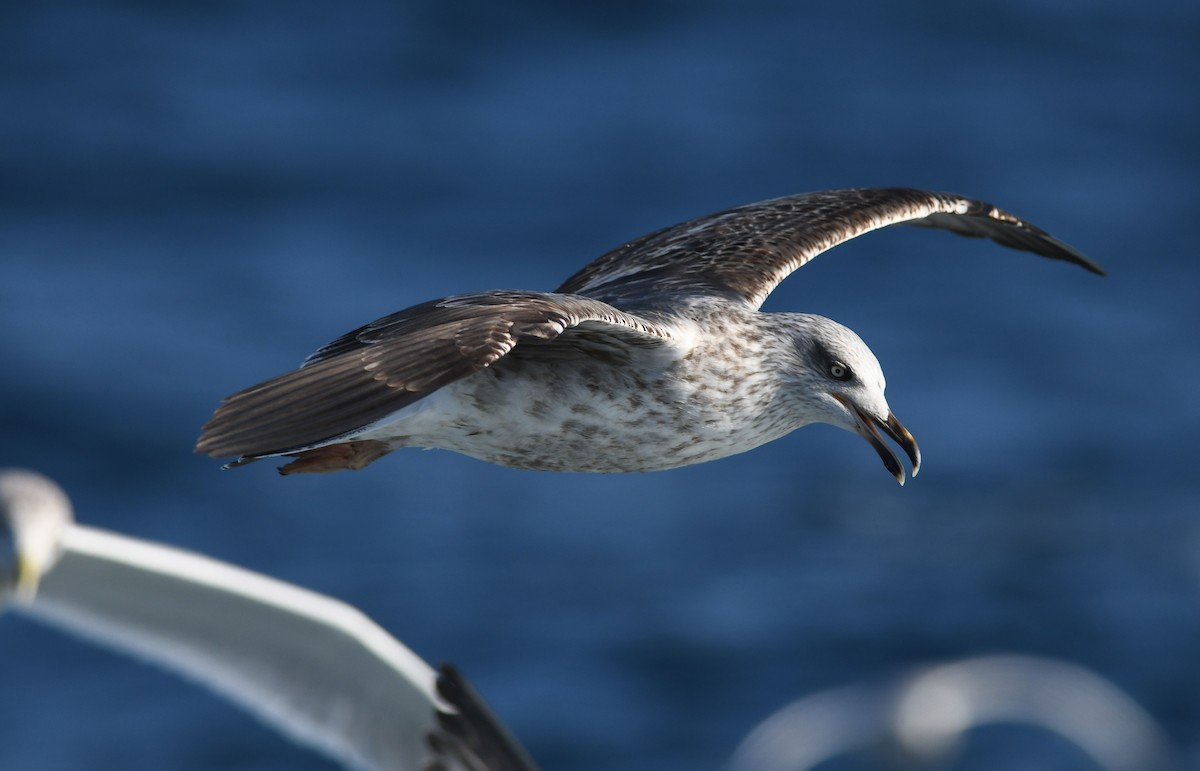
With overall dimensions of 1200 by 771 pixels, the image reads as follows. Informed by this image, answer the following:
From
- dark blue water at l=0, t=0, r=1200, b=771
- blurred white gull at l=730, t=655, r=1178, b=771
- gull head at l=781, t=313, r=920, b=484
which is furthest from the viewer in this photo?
dark blue water at l=0, t=0, r=1200, b=771

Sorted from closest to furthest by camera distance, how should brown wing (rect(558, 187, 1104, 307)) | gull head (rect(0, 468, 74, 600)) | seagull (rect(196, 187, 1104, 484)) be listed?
seagull (rect(196, 187, 1104, 484)), gull head (rect(0, 468, 74, 600)), brown wing (rect(558, 187, 1104, 307))

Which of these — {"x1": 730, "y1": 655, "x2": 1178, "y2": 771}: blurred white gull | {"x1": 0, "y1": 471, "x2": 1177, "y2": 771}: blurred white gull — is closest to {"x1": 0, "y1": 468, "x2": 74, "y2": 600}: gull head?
{"x1": 0, "y1": 471, "x2": 1177, "y2": 771}: blurred white gull

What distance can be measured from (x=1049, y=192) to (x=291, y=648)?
1241 inches

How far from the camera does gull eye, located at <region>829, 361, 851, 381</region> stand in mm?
8297

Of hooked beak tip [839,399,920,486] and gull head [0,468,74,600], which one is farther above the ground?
gull head [0,468,74,600]

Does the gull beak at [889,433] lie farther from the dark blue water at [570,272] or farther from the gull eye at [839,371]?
the dark blue water at [570,272]

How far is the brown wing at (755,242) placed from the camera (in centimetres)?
929

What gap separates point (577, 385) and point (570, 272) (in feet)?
84.6

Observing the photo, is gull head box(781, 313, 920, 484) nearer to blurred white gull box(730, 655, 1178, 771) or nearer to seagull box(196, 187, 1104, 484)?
seagull box(196, 187, 1104, 484)

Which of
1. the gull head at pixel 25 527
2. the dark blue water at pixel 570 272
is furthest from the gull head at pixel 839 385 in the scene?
the dark blue water at pixel 570 272

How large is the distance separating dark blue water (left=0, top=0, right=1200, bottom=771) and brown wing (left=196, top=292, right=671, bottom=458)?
21.5 m

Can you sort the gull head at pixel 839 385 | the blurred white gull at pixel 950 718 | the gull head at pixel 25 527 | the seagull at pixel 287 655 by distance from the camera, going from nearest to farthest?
the gull head at pixel 25 527 < the gull head at pixel 839 385 < the seagull at pixel 287 655 < the blurred white gull at pixel 950 718

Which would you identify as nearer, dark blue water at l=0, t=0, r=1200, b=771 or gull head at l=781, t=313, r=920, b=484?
gull head at l=781, t=313, r=920, b=484

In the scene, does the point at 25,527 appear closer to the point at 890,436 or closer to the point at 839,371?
the point at 839,371
